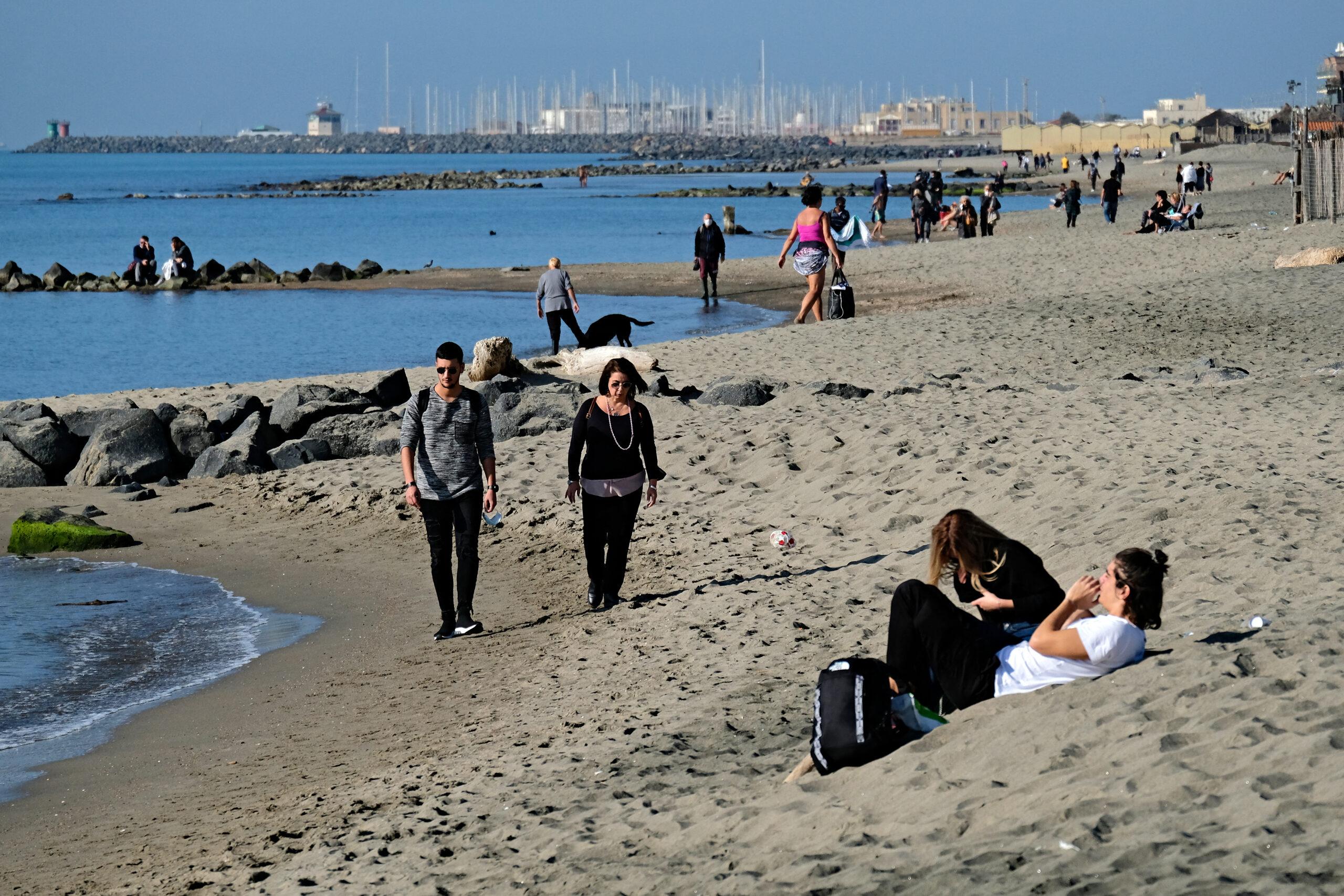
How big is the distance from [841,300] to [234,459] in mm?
9224

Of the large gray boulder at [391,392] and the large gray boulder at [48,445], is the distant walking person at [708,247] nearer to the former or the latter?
the large gray boulder at [391,392]

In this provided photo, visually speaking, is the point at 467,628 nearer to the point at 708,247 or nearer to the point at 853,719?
the point at 853,719

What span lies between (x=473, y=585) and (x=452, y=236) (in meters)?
51.3

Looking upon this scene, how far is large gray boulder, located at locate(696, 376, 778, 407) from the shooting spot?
1398 cm

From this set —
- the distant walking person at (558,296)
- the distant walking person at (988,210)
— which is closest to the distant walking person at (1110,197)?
the distant walking person at (988,210)

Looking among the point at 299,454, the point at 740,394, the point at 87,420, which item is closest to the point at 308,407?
the point at 299,454

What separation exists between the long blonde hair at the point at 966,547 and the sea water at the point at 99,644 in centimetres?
443

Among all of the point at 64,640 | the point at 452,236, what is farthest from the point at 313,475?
the point at 452,236

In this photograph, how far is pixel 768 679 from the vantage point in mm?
7172

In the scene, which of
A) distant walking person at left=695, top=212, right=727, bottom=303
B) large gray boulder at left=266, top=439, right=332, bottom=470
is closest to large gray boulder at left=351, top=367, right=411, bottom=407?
large gray boulder at left=266, top=439, right=332, bottom=470

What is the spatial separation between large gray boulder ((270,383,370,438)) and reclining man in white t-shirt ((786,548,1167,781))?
10.7m

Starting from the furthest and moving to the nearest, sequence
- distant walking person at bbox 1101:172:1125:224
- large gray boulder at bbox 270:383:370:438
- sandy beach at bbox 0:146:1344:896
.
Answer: distant walking person at bbox 1101:172:1125:224, large gray boulder at bbox 270:383:370:438, sandy beach at bbox 0:146:1344:896

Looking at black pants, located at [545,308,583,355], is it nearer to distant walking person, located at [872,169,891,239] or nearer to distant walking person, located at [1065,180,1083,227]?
distant walking person, located at [872,169,891,239]

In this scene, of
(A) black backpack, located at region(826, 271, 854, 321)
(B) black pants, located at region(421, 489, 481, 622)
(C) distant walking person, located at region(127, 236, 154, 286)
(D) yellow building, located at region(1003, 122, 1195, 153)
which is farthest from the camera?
(D) yellow building, located at region(1003, 122, 1195, 153)
